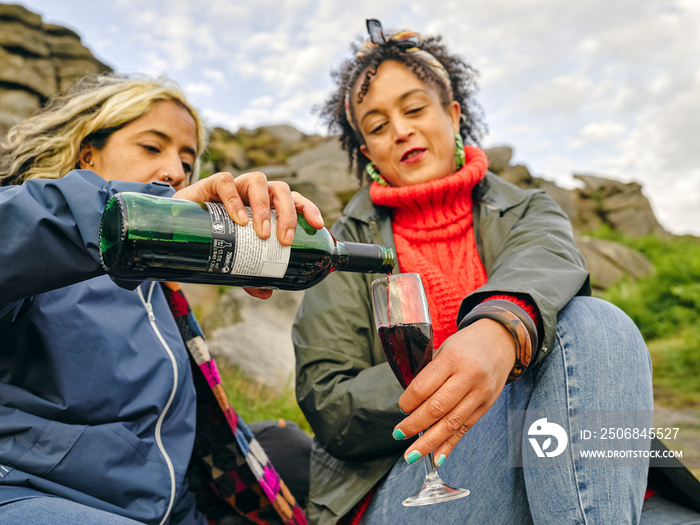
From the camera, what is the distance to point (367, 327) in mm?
2090

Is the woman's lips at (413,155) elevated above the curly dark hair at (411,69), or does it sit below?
below

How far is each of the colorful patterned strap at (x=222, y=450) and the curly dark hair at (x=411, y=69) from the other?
1.35 m

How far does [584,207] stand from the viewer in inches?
635

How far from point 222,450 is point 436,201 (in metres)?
1.45

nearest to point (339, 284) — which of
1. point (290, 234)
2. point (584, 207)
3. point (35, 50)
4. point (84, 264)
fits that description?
point (290, 234)

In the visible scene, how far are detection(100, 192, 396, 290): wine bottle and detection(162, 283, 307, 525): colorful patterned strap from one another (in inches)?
39.2

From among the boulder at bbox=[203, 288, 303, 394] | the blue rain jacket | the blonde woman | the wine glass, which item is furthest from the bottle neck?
the boulder at bbox=[203, 288, 303, 394]

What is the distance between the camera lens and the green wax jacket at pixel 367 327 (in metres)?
1.68

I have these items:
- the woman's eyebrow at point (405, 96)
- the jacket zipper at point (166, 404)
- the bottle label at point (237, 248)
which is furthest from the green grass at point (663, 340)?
the bottle label at point (237, 248)

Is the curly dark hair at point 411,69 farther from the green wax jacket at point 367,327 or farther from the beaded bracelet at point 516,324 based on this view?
the beaded bracelet at point 516,324

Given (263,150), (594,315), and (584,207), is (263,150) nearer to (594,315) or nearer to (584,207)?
(584,207)

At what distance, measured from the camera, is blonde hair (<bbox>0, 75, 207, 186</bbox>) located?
6.81ft

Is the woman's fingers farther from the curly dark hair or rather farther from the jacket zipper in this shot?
the curly dark hair

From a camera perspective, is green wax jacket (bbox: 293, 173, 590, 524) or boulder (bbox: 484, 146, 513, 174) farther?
boulder (bbox: 484, 146, 513, 174)
